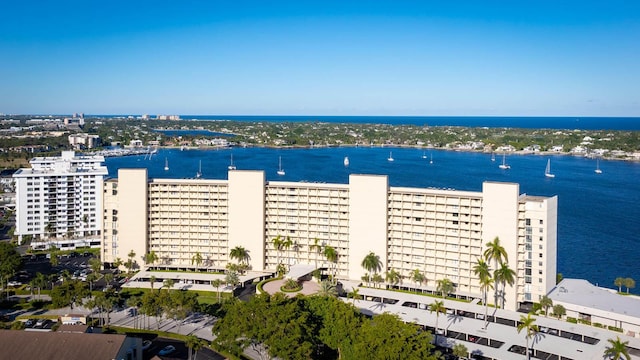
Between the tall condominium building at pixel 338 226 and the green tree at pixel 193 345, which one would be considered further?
the tall condominium building at pixel 338 226

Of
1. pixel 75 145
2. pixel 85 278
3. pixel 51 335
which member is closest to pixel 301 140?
pixel 75 145

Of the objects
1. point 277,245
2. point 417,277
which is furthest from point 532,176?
point 277,245

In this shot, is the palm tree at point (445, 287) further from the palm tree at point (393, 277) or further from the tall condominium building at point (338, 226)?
the palm tree at point (393, 277)

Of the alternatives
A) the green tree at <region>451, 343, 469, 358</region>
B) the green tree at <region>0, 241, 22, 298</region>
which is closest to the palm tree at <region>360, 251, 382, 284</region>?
the green tree at <region>451, 343, 469, 358</region>

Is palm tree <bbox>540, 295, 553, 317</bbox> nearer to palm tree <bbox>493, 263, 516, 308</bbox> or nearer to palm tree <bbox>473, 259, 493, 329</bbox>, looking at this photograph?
palm tree <bbox>493, 263, 516, 308</bbox>

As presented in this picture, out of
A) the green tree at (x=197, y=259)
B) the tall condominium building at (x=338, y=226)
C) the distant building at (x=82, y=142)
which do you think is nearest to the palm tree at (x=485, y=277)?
the tall condominium building at (x=338, y=226)

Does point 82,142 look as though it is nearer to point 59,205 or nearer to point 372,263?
point 59,205

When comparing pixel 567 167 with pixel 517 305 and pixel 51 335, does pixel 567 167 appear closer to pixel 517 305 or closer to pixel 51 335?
pixel 517 305
